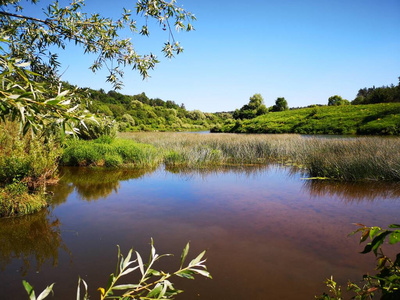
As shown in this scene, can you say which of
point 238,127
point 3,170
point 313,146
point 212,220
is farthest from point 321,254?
point 238,127

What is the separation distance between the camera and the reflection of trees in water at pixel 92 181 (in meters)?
6.71

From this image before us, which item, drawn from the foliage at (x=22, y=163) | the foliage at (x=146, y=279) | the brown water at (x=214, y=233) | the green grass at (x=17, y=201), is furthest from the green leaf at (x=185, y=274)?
the foliage at (x=22, y=163)

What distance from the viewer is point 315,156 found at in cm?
940

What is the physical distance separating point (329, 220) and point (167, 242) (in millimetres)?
3000

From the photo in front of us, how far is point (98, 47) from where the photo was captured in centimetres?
292

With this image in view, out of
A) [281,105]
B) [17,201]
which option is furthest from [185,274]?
[281,105]

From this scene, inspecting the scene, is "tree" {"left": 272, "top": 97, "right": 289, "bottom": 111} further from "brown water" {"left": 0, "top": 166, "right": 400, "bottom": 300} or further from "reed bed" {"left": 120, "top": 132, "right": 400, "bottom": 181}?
"brown water" {"left": 0, "top": 166, "right": 400, "bottom": 300}

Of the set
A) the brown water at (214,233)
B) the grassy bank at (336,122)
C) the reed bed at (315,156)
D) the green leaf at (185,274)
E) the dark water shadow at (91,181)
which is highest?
the grassy bank at (336,122)

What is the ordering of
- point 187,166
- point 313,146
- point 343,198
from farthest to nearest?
1. point 313,146
2. point 187,166
3. point 343,198

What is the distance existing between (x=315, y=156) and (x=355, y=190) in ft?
8.87

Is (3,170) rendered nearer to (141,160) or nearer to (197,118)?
(141,160)

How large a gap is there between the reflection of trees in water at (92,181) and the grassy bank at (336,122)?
25.6 m

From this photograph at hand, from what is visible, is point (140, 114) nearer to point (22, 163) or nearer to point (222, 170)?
point (222, 170)

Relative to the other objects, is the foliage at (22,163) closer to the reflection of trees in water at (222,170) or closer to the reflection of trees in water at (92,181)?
the reflection of trees in water at (92,181)
